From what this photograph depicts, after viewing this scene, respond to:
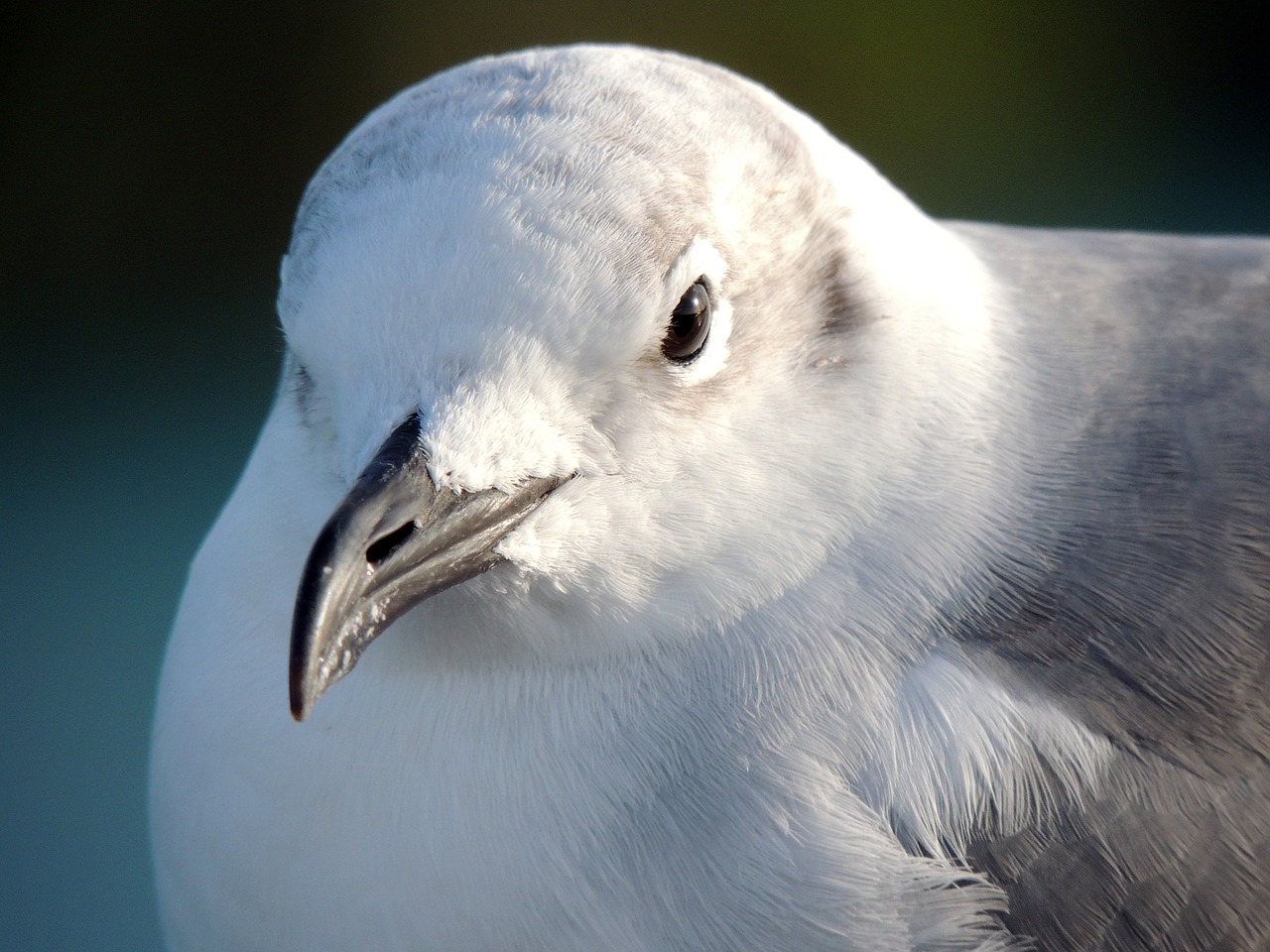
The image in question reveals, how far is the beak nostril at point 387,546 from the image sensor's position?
0.92 m

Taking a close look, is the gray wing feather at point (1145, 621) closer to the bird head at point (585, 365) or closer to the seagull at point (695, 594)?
the seagull at point (695, 594)

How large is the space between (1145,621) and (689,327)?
1.43ft

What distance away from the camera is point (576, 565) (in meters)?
1.03

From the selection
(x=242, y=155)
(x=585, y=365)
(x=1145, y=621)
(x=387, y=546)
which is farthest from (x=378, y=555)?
(x=242, y=155)

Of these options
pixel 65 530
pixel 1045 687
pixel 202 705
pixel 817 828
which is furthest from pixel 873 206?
pixel 65 530

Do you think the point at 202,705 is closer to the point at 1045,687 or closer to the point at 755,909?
the point at 755,909

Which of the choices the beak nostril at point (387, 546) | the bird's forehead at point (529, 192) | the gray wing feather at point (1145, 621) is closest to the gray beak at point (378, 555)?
the beak nostril at point (387, 546)

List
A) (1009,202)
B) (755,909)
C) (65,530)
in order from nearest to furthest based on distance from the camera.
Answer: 1. (755,909)
2. (65,530)
3. (1009,202)

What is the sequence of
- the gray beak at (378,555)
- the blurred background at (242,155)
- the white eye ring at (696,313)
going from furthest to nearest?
1. the blurred background at (242,155)
2. the white eye ring at (696,313)
3. the gray beak at (378,555)

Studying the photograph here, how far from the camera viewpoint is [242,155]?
350cm

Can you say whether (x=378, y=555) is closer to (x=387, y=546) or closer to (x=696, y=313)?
(x=387, y=546)

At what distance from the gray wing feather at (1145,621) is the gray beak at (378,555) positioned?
43 cm

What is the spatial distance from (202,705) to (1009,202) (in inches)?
122

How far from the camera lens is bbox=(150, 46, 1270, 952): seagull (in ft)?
3.25
